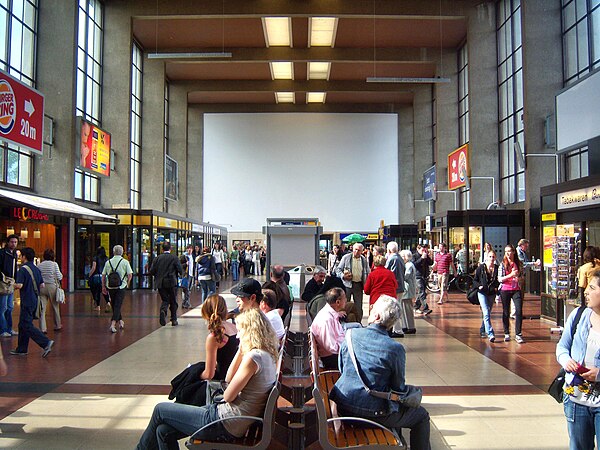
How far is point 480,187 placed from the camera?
87.2 feet

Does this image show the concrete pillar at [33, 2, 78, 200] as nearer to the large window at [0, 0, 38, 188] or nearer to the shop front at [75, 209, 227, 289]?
the large window at [0, 0, 38, 188]

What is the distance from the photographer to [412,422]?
3619 millimetres

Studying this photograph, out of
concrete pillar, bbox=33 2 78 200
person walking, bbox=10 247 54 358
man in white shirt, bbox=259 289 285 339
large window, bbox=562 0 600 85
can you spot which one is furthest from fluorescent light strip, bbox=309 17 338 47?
man in white shirt, bbox=259 289 285 339

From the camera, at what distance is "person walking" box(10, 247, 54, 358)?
25.3 ft

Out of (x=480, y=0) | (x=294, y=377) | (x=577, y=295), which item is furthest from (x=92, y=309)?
(x=480, y=0)

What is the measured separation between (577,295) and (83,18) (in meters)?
21.6

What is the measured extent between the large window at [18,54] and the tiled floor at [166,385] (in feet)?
29.9

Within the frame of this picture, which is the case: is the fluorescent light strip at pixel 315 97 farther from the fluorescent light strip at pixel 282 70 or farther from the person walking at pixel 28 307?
the person walking at pixel 28 307

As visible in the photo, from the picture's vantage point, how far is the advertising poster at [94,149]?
19984 mm

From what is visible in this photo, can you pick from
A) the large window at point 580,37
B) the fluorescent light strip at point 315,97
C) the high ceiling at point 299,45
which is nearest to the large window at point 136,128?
the high ceiling at point 299,45

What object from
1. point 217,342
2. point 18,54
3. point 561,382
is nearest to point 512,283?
point 561,382

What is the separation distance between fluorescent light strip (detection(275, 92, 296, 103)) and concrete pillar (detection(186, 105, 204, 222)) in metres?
5.44

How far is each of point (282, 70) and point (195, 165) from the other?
9531mm

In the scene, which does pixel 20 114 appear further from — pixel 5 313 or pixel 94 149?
pixel 94 149
